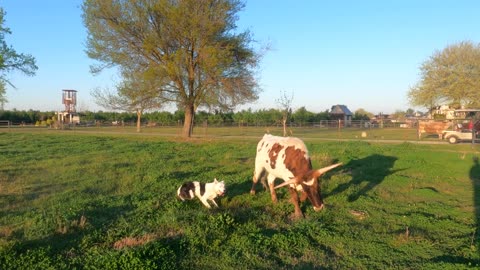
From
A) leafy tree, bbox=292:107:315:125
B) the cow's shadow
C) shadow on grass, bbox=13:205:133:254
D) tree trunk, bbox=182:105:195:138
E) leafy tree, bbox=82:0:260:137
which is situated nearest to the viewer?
shadow on grass, bbox=13:205:133:254

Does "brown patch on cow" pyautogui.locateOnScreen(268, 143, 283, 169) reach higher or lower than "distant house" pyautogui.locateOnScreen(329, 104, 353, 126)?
lower

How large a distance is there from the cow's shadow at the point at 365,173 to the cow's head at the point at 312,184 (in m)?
2.14

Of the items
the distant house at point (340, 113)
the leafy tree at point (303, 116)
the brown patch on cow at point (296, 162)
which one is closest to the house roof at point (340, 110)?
the distant house at point (340, 113)

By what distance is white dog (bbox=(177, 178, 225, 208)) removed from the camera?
9305 millimetres

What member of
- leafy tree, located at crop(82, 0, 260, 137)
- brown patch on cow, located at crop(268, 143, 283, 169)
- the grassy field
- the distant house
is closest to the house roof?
the distant house

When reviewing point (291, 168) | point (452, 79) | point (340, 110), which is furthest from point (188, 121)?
point (340, 110)

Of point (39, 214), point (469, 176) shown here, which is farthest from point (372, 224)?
point (469, 176)

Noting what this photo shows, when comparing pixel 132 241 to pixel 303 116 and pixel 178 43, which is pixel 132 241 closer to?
pixel 178 43

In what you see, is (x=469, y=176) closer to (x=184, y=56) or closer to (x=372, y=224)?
(x=372, y=224)

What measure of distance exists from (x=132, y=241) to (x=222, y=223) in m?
1.68

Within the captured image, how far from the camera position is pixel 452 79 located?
45.8 meters

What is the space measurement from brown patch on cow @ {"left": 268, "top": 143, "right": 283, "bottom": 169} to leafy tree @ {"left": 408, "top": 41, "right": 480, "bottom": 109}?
42.0 m

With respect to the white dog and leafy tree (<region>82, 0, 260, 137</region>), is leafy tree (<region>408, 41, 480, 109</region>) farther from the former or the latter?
the white dog

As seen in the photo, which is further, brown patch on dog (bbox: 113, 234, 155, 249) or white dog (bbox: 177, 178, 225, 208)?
white dog (bbox: 177, 178, 225, 208)
